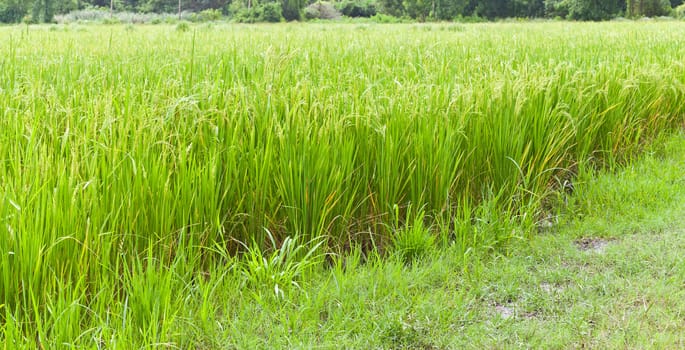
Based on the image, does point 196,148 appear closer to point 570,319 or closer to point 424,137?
point 424,137

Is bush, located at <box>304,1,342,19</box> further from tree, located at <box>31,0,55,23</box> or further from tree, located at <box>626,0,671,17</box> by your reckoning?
tree, located at <box>626,0,671,17</box>

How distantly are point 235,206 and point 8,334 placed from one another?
3.53ft

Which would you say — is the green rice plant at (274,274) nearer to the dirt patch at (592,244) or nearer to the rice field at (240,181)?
the rice field at (240,181)

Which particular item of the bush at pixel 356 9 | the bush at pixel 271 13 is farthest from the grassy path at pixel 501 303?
the bush at pixel 356 9

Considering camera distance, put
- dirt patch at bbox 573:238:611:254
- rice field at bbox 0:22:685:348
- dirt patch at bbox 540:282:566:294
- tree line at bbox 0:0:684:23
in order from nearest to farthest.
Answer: rice field at bbox 0:22:685:348, dirt patch at bbox 540:282:566:294, dirt patch at bbox 573:238:611:254, tree line at bbox 0:0:684:23

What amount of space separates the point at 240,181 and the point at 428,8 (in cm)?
4425

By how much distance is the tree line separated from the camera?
38094 millimetres

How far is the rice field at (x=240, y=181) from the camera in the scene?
5.80 ft

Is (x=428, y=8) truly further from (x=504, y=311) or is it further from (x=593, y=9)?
(x=504, y=311)

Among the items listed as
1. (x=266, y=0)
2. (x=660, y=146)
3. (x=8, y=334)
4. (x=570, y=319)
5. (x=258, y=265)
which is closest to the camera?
(x=8, y=334)

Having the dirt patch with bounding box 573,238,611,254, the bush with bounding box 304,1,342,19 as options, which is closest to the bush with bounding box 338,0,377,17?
the bush with bounding box 304,1,342,19

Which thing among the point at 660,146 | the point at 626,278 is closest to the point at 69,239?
the point at 626,278

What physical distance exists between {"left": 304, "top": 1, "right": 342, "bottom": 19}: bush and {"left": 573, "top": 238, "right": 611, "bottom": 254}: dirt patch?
148 ft

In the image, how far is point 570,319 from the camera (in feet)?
6.71
